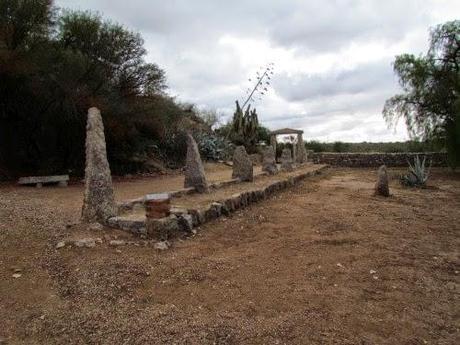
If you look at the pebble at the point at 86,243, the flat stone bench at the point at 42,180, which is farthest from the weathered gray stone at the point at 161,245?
the flat stone bench at the point at 42,180

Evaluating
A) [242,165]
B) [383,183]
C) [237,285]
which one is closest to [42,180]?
[242,165]

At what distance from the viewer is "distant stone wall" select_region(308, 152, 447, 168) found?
20.8 meters

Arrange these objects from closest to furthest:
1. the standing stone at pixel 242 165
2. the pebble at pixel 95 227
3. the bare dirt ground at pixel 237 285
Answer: the bare dirt ground at pixel 237 285, the pebble at pixel 95 227, the standing stone at pixel 242 165

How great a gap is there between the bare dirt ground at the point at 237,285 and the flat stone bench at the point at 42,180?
12.8ft

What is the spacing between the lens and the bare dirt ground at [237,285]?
3.42m

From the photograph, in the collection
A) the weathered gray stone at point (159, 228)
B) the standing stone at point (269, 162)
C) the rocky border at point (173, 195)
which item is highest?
the standing stone at point (269, 162)

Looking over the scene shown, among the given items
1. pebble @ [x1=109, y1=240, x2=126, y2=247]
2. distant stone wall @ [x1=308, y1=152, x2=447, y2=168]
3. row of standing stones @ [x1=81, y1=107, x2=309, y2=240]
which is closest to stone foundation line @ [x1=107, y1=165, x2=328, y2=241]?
row of standing stones @ [x1=81, y1=107, x2=309, y2=240]

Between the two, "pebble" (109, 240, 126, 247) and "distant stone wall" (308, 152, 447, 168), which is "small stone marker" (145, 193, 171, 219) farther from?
"distant stone wall" (308, 152, 447, 168)

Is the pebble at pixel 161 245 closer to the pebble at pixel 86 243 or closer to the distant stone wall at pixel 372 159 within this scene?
the pebble at pixel 86 243

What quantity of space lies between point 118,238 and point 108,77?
8667 mm

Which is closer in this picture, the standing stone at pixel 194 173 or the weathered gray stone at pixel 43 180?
the standing stone at pixel 194 173

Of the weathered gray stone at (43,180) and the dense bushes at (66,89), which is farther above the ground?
the dense bushes at (66,89)

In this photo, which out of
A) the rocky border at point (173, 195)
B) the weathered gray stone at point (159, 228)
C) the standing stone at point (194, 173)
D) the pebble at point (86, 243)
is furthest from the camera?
the standing stone at point (194, 173)

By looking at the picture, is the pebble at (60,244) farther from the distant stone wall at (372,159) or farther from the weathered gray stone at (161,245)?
A: the distant stone wall at (372,159)
